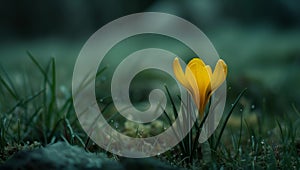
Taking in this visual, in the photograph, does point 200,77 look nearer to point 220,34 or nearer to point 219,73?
point 219,73

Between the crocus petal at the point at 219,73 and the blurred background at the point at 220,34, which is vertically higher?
the crocus petal at the point at 219,73

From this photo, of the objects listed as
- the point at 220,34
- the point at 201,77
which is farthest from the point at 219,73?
the point at 220,34

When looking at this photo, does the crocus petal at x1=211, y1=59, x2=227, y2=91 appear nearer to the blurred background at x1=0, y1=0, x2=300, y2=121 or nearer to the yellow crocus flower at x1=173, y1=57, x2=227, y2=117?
the yellow crocus flower at x1=173, y1=57, x2=227, y2=117

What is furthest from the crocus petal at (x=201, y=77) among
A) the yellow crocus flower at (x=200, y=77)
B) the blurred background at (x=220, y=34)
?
the blurred background at (x=220, y=34)

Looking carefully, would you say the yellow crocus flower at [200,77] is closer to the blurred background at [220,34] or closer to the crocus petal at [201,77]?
the crocus petal at [201,77]

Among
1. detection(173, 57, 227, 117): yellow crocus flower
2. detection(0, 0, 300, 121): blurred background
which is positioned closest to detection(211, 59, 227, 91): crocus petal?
detection(173, 57, 227, 117): yellow crocus flower

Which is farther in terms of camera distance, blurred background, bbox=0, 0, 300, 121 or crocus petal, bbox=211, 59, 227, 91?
blurred background, bbox=0, 0, 300, 121
